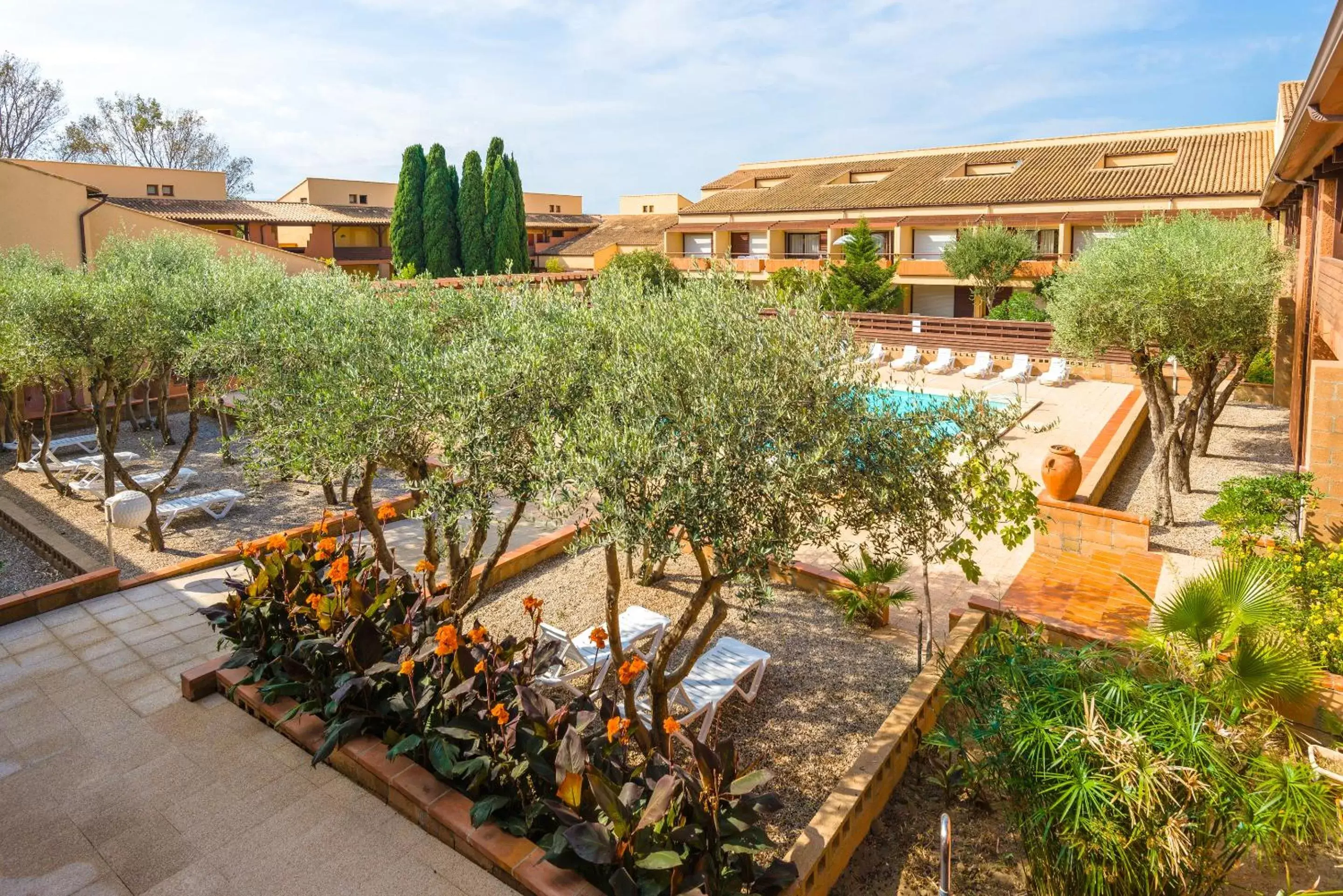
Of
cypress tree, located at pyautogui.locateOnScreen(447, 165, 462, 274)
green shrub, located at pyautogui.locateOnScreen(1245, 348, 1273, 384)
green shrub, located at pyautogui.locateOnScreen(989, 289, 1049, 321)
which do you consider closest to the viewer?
green shrub, located at pyautogui.locateOnScreen(1245, 348, 1273, 384)

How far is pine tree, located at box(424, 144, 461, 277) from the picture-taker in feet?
132

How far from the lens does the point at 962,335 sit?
82.9 feet

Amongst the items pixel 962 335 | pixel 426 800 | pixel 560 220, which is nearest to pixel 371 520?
pixel 426 800

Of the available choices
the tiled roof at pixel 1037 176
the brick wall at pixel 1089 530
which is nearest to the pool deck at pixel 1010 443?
the brick wall at pixel 1089 530

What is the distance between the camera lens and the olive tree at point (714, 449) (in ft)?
15.0

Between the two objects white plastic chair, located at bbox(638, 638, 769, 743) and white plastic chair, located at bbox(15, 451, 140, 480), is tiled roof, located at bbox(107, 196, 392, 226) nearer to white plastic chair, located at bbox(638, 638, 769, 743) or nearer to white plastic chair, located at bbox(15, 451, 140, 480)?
white plastic chair, located at bbox(15, 451, 140, 480)

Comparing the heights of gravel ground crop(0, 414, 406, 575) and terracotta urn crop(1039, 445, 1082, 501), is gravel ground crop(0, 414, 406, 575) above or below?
below

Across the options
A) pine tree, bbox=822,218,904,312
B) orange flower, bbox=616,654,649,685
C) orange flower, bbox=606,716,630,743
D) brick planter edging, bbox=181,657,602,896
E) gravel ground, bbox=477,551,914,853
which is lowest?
gravel ground, bbox=477,551,914,853

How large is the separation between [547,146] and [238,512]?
25152 millimetres

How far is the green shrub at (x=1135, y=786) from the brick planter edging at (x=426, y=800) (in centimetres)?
242

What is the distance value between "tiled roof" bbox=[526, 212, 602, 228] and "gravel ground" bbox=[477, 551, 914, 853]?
1795 inches

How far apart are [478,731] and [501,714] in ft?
1.30

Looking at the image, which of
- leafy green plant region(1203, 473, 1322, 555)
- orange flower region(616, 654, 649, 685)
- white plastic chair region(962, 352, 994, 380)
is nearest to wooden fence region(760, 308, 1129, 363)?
white plastic chair region(962, 352, 994, 380)

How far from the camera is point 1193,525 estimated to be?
35.1 feet
